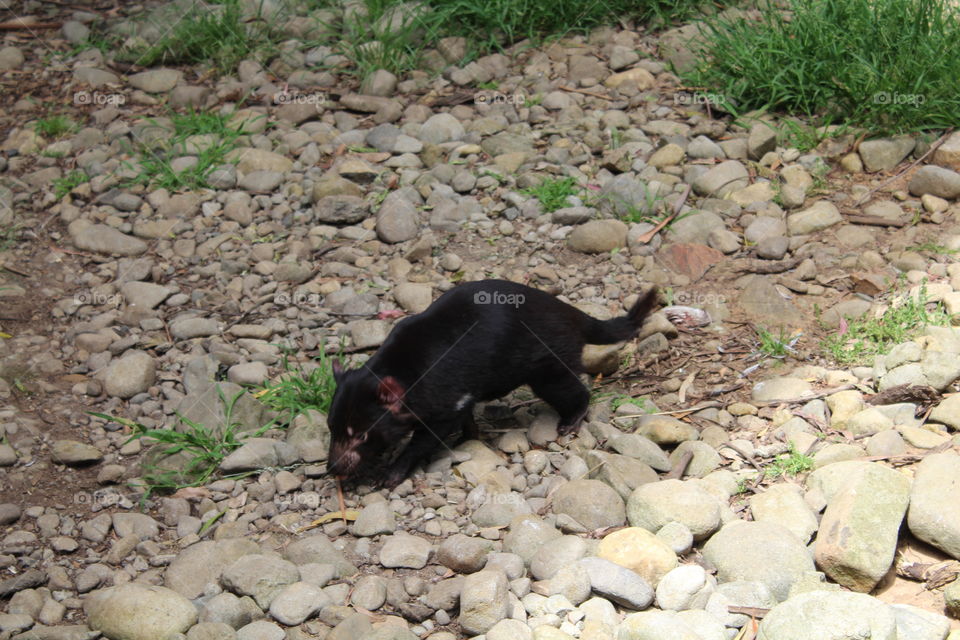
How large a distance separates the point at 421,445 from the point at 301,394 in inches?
26.3

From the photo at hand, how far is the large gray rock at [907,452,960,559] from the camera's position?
126 inches

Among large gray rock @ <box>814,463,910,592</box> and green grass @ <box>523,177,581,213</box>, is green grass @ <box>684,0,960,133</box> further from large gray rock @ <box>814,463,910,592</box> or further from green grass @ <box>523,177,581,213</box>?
large gray rock @ <box>814,463,910,592</box>

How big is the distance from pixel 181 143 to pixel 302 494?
9.86ft

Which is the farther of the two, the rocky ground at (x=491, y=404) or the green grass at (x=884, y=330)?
the green grass at (x=884, y=330)

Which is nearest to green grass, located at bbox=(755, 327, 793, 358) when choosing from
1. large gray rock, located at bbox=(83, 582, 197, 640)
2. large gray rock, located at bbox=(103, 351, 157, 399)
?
large gray rock, located at bbox=(83, 582, 197, 640)

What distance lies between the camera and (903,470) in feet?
11.9

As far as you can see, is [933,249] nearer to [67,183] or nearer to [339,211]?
[339,211]

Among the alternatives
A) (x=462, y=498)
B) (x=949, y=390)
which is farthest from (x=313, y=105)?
(x=949, y=390)

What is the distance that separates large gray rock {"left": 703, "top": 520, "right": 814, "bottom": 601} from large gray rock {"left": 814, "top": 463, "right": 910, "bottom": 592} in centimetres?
9

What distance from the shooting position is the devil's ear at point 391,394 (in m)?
4.07

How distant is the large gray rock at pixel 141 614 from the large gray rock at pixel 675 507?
1617 millimetres

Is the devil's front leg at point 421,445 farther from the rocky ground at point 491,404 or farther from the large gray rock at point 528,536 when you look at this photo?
the large gray rock at point 528,536

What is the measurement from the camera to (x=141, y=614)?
10.8 ft

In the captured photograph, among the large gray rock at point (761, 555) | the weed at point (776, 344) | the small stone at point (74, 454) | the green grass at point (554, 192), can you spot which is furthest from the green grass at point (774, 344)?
the small stone at point (74, 454)
